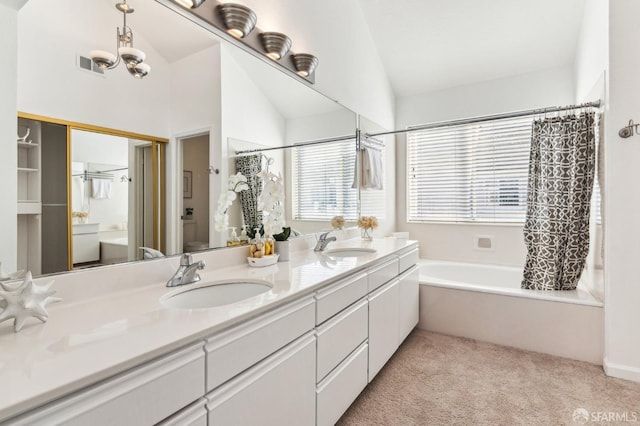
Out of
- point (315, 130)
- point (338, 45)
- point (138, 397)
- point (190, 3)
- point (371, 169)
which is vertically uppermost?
point (338, 45)

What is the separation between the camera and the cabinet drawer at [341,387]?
4.72ft

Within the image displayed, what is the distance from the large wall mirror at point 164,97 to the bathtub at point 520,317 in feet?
6.18

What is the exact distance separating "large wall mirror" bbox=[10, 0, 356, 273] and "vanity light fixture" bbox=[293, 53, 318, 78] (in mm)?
190

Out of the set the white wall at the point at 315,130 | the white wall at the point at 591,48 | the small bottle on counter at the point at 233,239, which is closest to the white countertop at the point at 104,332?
the small bottle on counter at the point at 233,239

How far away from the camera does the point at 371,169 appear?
3133 mm

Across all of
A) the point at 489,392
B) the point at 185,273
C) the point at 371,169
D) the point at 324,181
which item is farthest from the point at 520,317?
the point at 185,273

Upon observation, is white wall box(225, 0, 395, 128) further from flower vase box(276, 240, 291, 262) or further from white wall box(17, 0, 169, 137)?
flower vase box(276, 240, 291, 262)

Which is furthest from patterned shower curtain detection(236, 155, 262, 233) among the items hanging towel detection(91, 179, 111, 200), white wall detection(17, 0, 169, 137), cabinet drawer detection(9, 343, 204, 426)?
cabinet drawer detection(9, 343, 204, 426)

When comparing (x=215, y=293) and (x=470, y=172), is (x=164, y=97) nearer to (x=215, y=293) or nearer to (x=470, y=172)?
(x=215, y=293)

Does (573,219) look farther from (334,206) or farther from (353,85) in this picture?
(353,85)

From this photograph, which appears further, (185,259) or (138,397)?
(185,259)

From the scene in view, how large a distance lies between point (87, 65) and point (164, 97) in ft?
0.97

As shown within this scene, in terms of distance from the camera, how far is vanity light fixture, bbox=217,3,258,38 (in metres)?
1.65

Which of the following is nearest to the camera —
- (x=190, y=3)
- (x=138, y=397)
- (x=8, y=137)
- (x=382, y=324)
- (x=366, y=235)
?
(x=138, y=397)
